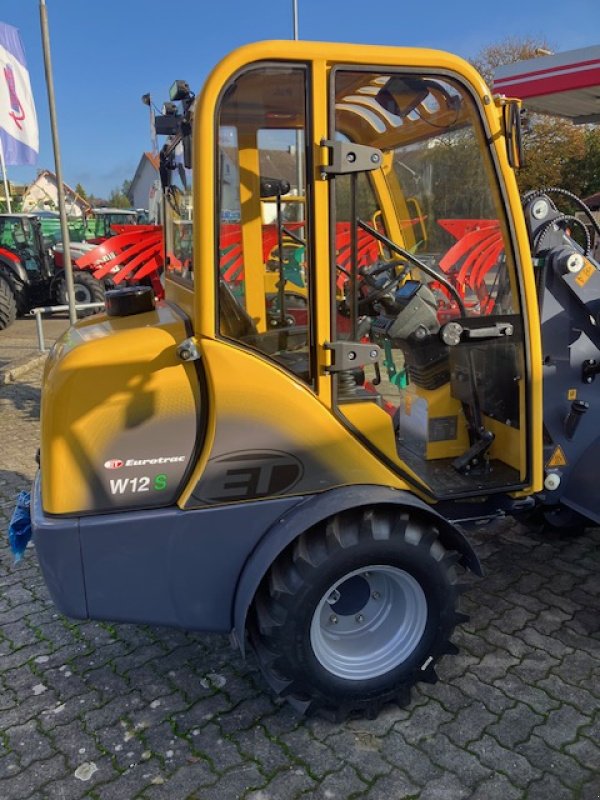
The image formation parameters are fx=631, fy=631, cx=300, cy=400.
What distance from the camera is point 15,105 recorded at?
23.2 feet

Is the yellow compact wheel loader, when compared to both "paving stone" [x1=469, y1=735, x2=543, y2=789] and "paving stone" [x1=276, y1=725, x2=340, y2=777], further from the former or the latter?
"paving stone" [x1=469, y1=735, x2=543, y2=789]

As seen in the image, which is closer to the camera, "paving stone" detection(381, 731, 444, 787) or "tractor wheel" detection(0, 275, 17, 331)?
"paving stone" detection(381, 731, 444, 787)

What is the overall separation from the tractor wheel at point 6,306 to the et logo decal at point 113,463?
10.7m

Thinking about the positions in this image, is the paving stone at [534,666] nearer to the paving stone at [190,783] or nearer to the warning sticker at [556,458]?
the warning sticker at [556,458]

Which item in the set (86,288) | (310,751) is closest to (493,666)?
(310,751)

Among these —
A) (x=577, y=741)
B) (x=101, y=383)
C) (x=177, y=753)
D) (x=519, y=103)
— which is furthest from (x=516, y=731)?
(x=519, y=103)

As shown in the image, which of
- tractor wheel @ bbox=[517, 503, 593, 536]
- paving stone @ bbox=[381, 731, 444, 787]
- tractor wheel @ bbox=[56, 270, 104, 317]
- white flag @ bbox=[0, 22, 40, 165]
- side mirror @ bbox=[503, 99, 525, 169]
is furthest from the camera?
tractor wheel @ bbox=[56, 270, 104, 317]

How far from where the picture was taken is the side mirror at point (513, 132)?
229 centimetres

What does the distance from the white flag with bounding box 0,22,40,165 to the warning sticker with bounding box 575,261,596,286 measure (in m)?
6.54

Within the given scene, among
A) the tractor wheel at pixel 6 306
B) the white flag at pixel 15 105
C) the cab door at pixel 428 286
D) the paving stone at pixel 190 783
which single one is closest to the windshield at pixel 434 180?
the cab door at pixel 428 286

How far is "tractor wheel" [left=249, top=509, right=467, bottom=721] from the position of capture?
222 centimetres

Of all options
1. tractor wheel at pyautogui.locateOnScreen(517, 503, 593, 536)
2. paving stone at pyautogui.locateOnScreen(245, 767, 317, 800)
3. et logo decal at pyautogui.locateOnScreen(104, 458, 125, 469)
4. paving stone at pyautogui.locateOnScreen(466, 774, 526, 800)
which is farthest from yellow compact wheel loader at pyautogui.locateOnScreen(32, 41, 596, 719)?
tractor wheel at pyautogui.locateOnScreen(517, 503, 593, 536)

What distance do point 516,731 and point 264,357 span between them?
166cm

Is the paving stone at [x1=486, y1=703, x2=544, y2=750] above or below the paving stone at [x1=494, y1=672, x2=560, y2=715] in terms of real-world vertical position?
below
